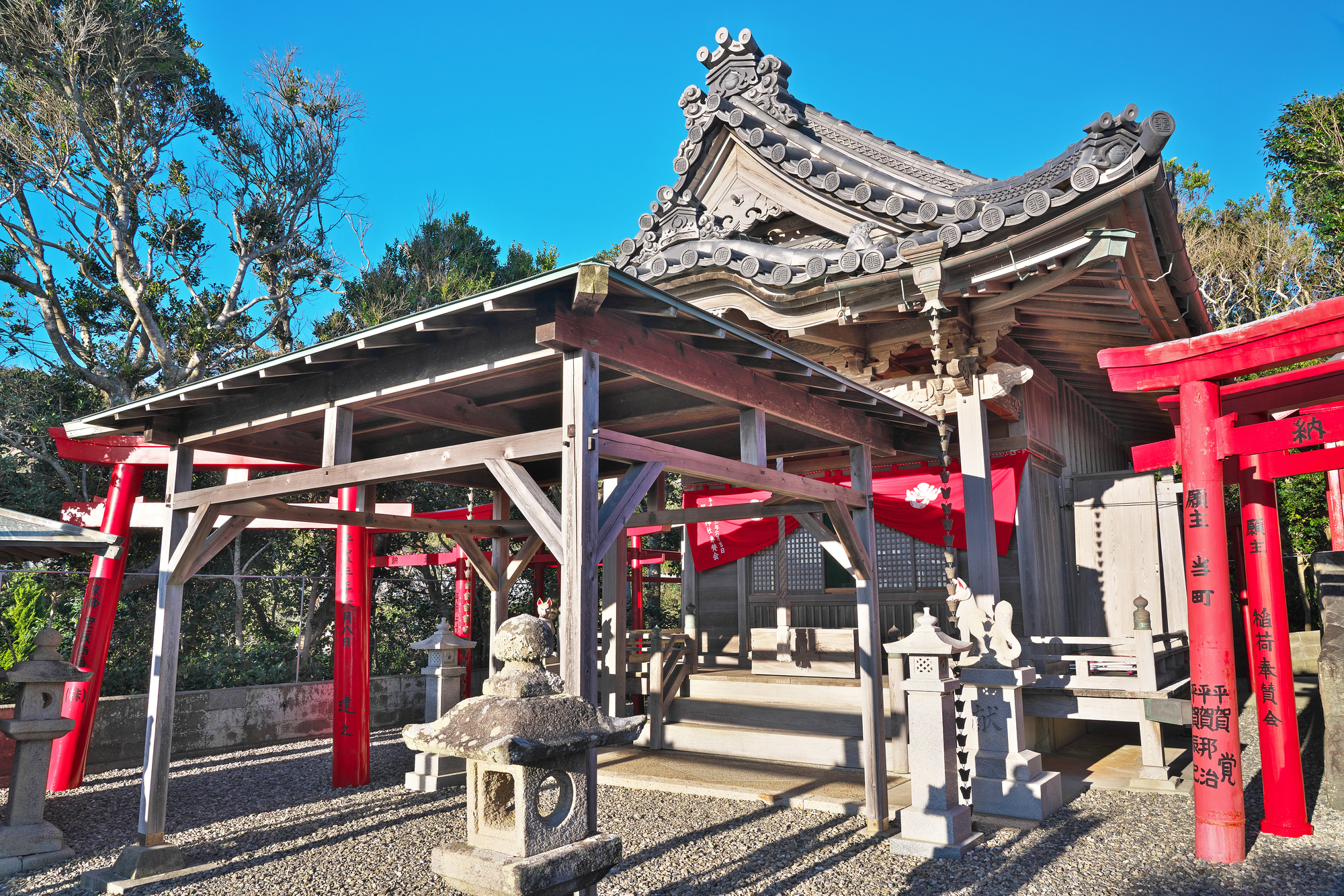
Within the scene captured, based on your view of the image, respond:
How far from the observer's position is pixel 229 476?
808 cm

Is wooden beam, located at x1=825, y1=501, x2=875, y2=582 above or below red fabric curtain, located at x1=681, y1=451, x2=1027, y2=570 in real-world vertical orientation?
below

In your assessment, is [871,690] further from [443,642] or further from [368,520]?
[443,642]

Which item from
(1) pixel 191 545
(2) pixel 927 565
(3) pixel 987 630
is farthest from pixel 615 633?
(1) pixel 191 545

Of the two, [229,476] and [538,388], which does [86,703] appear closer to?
[229,476]

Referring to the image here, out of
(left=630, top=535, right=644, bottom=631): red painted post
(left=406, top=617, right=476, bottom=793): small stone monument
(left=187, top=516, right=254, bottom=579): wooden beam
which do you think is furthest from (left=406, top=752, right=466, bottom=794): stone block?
(left=630, top=535, right=644, bottom=631): red painted post

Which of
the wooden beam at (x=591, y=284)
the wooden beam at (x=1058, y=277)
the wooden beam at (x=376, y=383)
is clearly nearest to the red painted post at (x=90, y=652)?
the wooden beam at (x=376, y=383)

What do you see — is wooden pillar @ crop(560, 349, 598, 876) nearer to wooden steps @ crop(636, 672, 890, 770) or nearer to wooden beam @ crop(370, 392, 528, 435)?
wooden beam @ crop(370, 392, 528, 435)

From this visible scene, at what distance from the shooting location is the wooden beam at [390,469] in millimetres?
4262

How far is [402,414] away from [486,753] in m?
3.88

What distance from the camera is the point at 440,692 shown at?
328 inches

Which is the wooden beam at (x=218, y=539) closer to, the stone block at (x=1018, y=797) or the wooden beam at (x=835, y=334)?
the wooden beam at (x=835, y=334)

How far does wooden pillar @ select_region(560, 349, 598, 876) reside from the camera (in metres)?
3.78

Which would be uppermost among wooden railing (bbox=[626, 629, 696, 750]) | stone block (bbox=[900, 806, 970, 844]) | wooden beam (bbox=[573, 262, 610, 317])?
wooden beam (bbox=[573, 262, 610, 317])

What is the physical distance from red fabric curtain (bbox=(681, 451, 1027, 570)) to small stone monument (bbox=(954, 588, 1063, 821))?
165 cm
